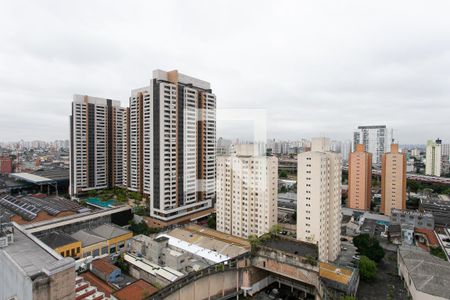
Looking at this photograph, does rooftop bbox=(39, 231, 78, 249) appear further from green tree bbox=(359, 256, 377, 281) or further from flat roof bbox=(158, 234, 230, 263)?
green tree bbox=(359, 256, 377, 281)

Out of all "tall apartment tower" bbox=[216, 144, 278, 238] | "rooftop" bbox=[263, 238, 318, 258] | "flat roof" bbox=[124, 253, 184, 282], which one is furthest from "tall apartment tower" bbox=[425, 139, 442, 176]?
"flat roof" bbox=[124, 253, 184, 282]

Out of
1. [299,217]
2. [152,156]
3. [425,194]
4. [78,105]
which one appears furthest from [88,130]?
[425,194]

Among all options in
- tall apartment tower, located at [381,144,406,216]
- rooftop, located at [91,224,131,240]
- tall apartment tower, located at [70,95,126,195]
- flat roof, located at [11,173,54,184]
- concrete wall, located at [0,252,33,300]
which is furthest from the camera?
flat roof, located at [11,173,54,184]

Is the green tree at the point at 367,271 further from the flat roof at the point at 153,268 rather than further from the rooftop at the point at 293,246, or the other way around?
the flat roof at the point at 153,268

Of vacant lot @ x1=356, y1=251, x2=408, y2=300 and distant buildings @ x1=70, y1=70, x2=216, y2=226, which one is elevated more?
distant buildings @ x1=70, y1=70, x2=216, y2=226

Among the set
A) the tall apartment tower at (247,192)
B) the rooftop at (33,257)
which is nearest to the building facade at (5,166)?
the rooftop at (33,257)

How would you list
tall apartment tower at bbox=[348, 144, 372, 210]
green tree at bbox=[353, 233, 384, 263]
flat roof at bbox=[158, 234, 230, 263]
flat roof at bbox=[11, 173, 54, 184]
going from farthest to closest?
flat roof at bbox=[11, 173, 54, 184], tall apartment tower at bbox=[348, 144, 372, 210], green tree at bbox=[353, 233, 384, 263], flat roof at bbox=[158, 234, 230, 263]
